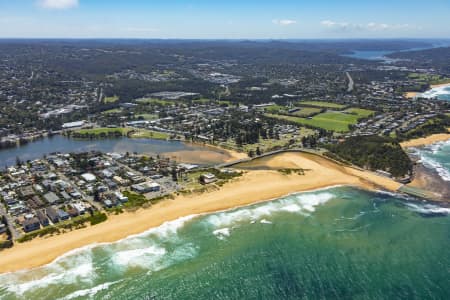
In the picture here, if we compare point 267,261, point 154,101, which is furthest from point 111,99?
point 267,261

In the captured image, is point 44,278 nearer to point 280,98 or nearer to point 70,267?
point 70,267

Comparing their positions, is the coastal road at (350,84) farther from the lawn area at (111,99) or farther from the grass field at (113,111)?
the lawn area at (111,99)

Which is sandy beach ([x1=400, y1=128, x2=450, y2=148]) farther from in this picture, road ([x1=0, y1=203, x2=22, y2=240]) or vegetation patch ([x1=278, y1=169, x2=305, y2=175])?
road ([x1=0, y1=203, x2=22, y2=240])

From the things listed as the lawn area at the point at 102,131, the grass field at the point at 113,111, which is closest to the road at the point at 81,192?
the lawn area at the point at 102,131

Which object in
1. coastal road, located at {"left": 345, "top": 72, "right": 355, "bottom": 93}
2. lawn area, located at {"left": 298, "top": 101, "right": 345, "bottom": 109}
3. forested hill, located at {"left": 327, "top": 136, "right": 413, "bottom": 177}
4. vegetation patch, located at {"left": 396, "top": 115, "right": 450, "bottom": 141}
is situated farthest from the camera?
coastal road, located at {"left": 345, "top": 72, "right": 355, "bottom": 93}

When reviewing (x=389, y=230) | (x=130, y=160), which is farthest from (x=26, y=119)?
(x=389, y=230)

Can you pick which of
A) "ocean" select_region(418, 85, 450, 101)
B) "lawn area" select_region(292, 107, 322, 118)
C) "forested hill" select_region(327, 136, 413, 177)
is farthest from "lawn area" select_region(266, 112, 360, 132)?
"ocean" select_region(418, 85, 450, 101)
